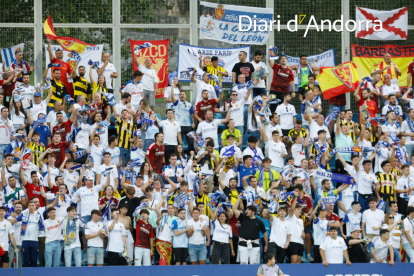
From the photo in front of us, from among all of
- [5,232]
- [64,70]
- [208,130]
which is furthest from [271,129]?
[5,232]

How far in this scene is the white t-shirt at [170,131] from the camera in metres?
18.4

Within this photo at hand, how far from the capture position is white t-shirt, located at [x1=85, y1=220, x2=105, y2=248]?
15469 millimetres

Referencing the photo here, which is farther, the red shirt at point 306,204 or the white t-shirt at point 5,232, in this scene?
the red shirt at point 306,204

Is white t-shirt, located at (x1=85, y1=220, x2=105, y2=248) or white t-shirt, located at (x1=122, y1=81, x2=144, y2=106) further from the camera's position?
white t-shirt, located at (x1=122, y1=81, x2=144, y2=106)

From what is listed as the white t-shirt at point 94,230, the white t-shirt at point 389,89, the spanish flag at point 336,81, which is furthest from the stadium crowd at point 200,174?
the spanish flag at point 336,81

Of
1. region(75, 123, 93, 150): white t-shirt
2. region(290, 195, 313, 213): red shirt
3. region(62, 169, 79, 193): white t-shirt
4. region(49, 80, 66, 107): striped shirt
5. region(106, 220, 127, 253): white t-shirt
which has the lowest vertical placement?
region(106, 220, 127, 253): white t-shirt

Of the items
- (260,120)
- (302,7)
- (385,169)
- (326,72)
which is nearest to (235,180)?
(260,120)

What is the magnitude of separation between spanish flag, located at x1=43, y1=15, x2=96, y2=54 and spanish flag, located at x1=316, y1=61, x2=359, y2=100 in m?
7.72

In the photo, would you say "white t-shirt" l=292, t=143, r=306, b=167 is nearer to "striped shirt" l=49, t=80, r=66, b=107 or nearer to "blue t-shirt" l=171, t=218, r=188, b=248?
"blue t-shirt" l=171, t=218, r=188, b=248

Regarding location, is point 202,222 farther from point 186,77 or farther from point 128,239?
point 186,77

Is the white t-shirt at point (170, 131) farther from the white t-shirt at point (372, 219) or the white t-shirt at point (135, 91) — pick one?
the white t-shirt at point (372, 219)

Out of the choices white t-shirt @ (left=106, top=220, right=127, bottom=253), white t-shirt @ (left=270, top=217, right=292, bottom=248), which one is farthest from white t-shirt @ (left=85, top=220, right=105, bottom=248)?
white t-shirt @ (left=270, top=217, right=292, bottom=248)

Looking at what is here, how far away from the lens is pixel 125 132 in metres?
18.2

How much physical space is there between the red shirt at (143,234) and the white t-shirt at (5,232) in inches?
110
